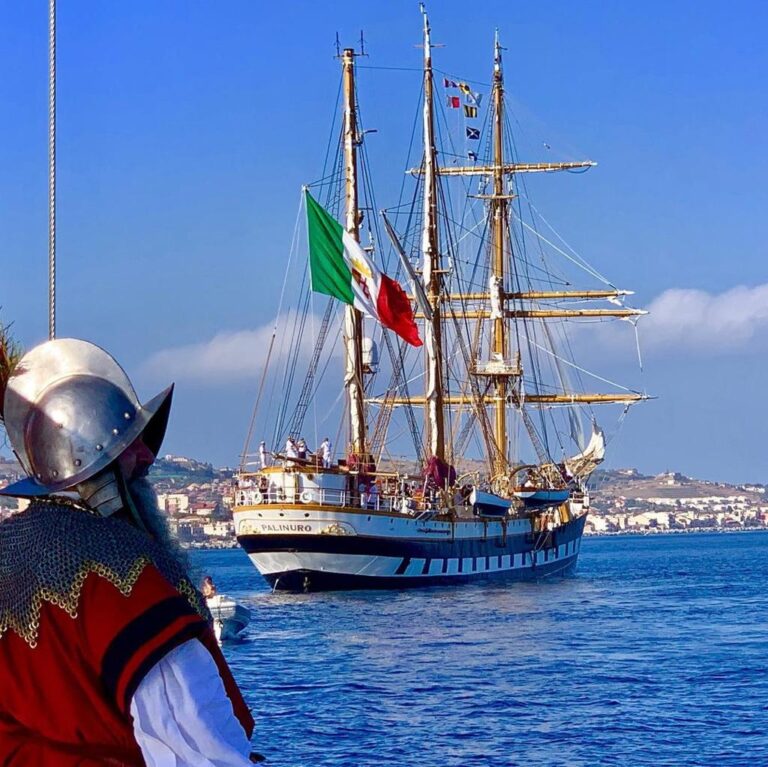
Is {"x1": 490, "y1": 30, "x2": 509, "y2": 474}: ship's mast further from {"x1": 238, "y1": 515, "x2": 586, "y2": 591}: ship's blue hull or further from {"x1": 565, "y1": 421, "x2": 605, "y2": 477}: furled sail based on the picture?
{"x1": 238, "y1": 515, "x2": 586, "y2": 591}: ship's blue hull

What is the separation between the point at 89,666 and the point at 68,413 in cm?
47

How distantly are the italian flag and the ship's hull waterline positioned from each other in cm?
593

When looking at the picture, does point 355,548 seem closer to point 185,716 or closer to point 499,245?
point 499,245

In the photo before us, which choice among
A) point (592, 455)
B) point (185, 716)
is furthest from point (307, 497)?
point (185, 716)

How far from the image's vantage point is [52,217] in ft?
13.2

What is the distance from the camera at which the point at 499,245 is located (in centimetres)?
6975

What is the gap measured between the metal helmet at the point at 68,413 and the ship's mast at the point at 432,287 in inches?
1945

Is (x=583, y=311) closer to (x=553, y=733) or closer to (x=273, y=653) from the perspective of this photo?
(x=273, y=653)

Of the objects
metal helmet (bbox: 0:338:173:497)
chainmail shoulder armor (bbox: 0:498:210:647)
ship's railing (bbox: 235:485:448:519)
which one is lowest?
ship's railing (bbox: 235:485:448:519)

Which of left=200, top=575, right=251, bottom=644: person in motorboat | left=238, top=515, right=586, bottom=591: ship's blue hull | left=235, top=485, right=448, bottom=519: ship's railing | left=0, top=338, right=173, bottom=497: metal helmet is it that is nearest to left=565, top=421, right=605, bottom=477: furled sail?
left=238, top=515, right=586, bottom=591: ship's blue hull

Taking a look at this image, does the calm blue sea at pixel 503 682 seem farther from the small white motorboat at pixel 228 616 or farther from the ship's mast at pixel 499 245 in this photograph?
the ship's mast at pixel 499 245

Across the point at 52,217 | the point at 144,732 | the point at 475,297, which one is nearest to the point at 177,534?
the point at 144,732

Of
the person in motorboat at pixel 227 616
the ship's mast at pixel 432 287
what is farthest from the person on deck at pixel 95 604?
the ship's mast at pixel 432 287

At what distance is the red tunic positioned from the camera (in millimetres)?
2523
